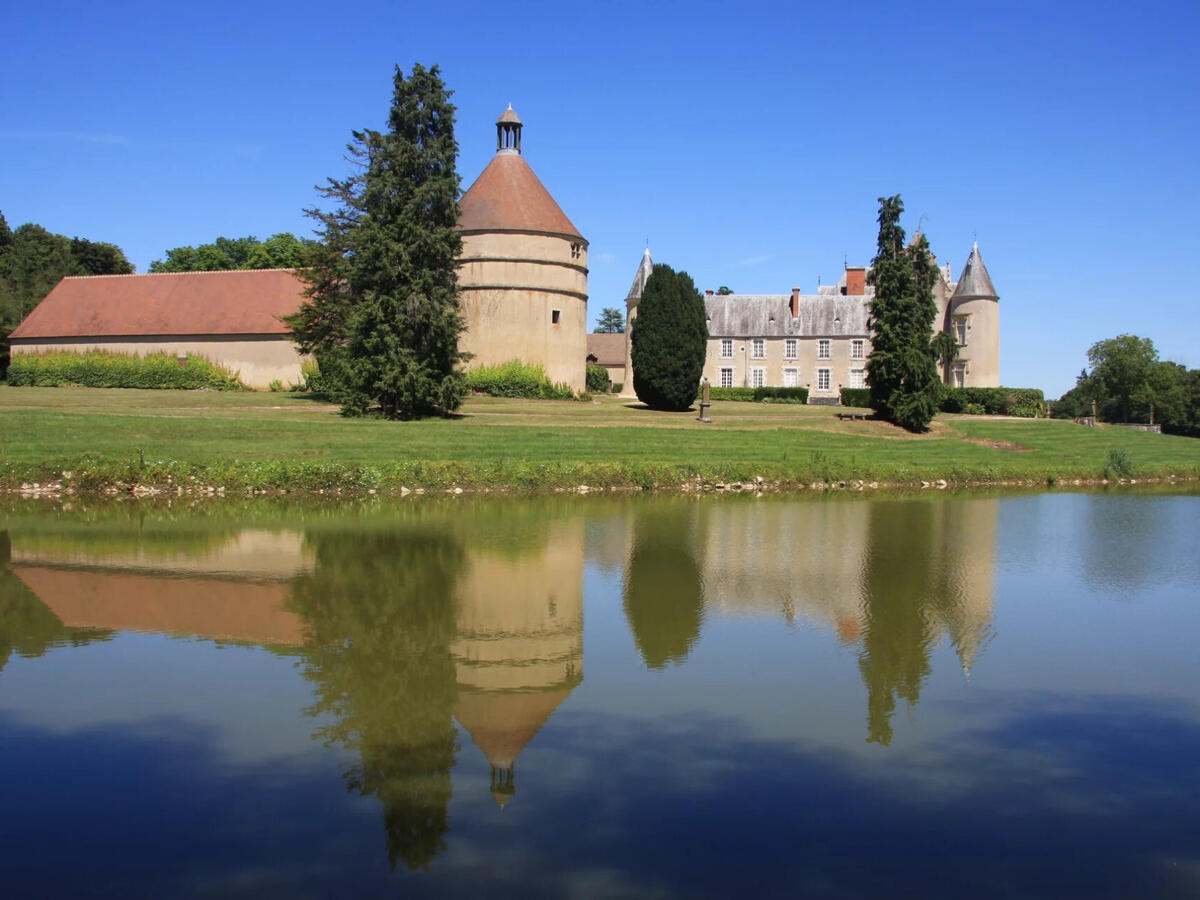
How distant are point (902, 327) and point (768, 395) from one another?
20675mm

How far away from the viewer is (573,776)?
20.7ft

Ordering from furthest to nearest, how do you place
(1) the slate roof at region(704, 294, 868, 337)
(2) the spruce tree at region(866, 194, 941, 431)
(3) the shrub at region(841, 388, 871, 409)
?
(1) the slate roof at region(704, 294, 868, 337), (3) the shrub at region(841, 388, 871, 409), (2) the spruce tree at region(866, 194, 941, 431)

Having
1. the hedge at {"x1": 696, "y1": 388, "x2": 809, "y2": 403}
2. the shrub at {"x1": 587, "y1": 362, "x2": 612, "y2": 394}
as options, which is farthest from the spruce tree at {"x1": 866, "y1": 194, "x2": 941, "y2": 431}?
the shrub at {"x1": 587, "y1": 362, "x2": 612, "y2": 394}

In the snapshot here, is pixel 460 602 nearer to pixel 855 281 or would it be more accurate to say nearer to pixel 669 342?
pixel 669 342

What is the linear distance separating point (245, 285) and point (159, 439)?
23.0 metres

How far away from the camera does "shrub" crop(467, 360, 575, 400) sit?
3997 cm

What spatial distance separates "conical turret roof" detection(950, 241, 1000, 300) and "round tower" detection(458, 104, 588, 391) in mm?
26417

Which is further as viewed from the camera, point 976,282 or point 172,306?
point 976,282

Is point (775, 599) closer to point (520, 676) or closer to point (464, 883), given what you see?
point (520, 676)

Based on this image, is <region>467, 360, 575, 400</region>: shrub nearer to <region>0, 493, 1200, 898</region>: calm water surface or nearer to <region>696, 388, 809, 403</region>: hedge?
<region>696, 388, 809, 403</region>: hedge

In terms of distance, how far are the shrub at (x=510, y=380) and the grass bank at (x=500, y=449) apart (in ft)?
4.01

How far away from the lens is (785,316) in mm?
63656

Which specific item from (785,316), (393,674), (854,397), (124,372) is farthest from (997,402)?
(393,674)

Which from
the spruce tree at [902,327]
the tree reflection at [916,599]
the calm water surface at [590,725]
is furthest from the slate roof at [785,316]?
the calm water surface at [590,725]
